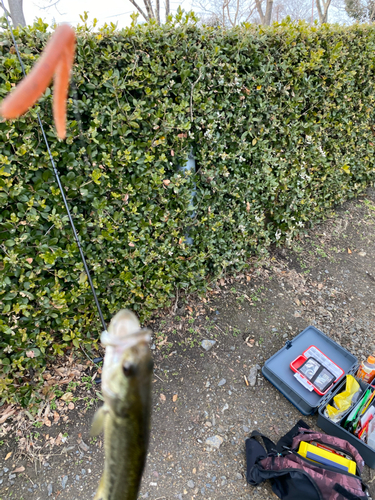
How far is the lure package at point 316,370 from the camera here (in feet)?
11.1

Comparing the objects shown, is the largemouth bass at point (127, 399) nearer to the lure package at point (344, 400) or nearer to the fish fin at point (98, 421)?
the fish fin at point (98, 421)

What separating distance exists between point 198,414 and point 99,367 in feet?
3.97

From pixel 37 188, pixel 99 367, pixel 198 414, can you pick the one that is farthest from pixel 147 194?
pixel 198 414

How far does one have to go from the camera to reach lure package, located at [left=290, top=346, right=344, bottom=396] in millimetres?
3393

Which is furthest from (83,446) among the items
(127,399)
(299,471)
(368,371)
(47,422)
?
(368,371)

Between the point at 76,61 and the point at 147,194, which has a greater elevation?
the point at 76,61

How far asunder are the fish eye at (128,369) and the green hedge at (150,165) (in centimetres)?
238

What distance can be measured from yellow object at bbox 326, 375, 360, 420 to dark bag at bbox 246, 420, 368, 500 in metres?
0.25

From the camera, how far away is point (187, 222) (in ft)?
13.0

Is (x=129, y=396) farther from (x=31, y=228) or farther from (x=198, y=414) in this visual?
(x=198, y=414)

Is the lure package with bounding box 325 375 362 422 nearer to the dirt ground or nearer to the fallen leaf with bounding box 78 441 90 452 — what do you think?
the dirt ground

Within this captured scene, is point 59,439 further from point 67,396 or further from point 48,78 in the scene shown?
point 48,78

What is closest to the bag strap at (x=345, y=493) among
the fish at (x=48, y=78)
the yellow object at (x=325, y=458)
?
the yellow object at (x=325, y=458)

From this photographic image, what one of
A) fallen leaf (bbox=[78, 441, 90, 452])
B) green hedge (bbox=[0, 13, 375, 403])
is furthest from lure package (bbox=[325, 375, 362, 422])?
fallen leaf (bbox=[78, 441, 90, 452])
